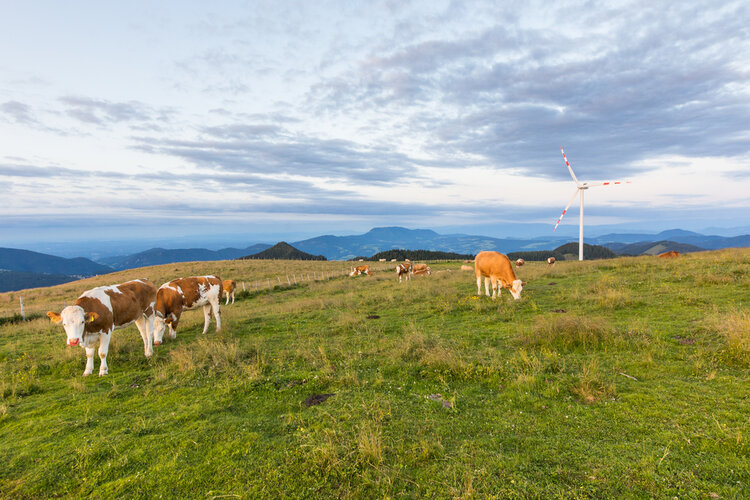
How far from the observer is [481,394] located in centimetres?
634

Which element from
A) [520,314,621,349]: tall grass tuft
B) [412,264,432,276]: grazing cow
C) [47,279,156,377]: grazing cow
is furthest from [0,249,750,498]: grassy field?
[412,264,432,276]: grazing cow

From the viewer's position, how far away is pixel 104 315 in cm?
915

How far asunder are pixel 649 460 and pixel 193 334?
542 inches

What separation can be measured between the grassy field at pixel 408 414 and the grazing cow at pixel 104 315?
72cm

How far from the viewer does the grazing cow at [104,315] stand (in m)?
8.41

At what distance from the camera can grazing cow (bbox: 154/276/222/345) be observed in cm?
1170

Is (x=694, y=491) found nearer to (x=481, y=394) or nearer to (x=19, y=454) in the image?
(x=481, y=394)

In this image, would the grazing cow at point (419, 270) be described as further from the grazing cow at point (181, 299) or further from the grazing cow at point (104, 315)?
the grazing cow at point (104, 315)

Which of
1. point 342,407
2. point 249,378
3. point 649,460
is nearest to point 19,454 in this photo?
point 249,378

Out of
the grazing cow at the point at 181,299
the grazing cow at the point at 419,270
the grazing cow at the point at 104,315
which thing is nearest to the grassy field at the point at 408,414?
the grazing cow at the point at 104,315

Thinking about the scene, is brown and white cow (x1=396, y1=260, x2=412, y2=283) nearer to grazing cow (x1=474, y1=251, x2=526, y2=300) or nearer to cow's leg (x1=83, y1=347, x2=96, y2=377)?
grazing cow (x1=474, y1=251, x2=526, y2=300)

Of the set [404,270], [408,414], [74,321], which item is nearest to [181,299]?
[74,321]

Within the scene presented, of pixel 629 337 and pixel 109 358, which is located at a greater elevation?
pixel 629 337

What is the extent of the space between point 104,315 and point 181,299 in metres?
3.39
